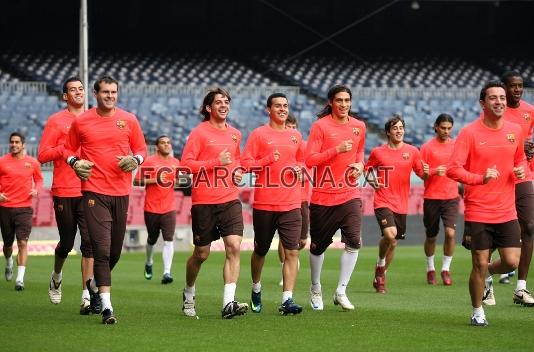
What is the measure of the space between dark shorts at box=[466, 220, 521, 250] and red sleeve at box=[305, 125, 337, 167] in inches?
82.6

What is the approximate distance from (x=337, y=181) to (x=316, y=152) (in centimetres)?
43

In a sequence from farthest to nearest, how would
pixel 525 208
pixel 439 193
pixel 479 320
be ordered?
pixel 439 193 < pixel 525 208 < pixel 479 320

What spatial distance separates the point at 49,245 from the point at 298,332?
17649 millimetres

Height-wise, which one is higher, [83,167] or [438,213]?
[83,167]

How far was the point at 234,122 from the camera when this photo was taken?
3728cm

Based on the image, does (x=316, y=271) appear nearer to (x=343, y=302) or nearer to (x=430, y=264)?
(x=343, y=302)

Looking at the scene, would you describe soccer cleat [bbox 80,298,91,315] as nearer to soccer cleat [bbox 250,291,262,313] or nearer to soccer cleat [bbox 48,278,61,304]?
soccer cleat [bbox 48,278,61,304]

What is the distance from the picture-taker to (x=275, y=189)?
44.3 feet

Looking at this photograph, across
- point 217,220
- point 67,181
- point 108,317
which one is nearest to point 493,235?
point 217,220

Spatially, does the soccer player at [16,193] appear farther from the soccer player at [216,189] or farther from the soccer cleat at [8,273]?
the soccer player at [216,189]

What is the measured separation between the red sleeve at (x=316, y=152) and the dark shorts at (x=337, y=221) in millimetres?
626

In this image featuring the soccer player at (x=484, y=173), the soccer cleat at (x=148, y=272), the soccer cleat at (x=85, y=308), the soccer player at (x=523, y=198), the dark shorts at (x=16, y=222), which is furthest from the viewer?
the soccer cleat at (x=148, y=272)

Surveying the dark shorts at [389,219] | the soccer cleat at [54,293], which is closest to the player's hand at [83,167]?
the soccer cleat at [54,293]

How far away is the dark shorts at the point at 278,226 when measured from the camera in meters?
13.5
